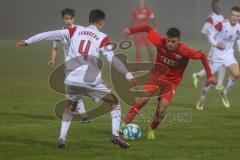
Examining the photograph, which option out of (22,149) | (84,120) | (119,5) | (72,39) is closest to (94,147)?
(22,149)

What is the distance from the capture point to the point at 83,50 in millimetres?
10156

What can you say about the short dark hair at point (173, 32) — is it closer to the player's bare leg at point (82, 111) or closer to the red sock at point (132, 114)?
the red sock at point (132, 114)

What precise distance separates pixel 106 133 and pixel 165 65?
1.69 m

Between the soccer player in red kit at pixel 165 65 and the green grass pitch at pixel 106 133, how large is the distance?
56 centimetres

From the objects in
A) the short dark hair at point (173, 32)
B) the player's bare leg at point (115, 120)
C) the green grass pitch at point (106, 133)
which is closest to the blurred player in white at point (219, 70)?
the green grass pitch at point (106, 133)

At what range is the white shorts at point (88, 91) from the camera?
1033cm

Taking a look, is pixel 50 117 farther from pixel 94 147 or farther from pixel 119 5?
pixel 119 5

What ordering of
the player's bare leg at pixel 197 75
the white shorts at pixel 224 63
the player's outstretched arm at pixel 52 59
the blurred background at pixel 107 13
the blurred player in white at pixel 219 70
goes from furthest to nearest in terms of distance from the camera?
the blurred background at pixel 107 13, the blurred player in white at pixel 219 70, the player's bare leg at pixel 197 75, the white shorts at pixel 224 63, the player's outstretched arm at pixel 52 59

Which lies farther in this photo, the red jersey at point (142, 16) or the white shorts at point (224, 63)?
the red jersey at point (142, 16)

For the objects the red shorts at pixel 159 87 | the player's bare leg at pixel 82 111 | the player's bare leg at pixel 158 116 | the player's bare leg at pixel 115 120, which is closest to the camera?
the player's bare leg at pixel 115 120

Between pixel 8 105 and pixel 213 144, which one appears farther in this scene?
pixel 8 105

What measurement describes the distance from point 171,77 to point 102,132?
167cm

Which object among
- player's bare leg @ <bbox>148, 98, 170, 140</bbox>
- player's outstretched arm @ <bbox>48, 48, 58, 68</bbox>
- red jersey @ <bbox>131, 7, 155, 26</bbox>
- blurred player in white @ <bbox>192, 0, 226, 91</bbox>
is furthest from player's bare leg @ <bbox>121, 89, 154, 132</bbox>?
red jersey @ <bbox>131, 7, 155, 26</bbox>

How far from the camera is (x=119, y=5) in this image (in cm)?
4734
